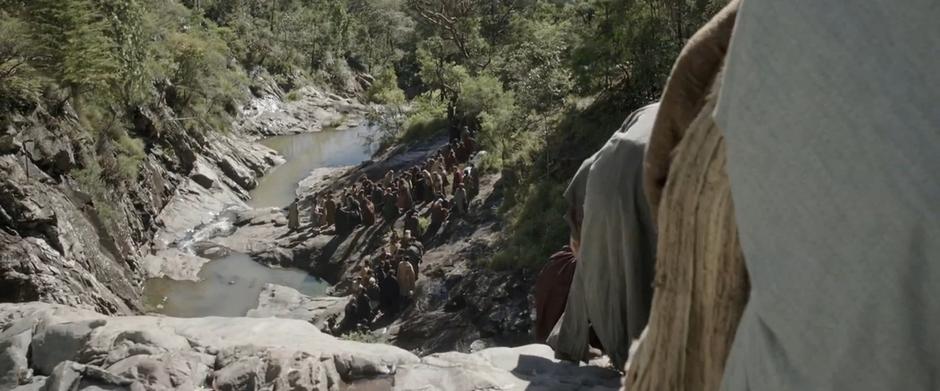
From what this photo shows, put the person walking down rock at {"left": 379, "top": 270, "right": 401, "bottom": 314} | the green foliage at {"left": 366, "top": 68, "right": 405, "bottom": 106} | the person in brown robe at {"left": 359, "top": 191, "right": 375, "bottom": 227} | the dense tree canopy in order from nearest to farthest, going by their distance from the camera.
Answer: the person walking down rock at {"left": 379, "top": 270, "right": 401, "bottom": 314} → the dense tree canopy → the person in brown robe at {"left": 359, "top": 191, "right": 375, "bottom": 227} → the green foliage at {"left": 366, "top": 68, "right": 405, "bottom": 106}

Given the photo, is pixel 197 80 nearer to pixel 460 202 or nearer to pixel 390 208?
pixel 390 208

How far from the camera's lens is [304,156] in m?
29.2

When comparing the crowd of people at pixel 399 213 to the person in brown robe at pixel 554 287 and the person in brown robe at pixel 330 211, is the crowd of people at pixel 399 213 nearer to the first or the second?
the person in brown robe at pixel 330 211

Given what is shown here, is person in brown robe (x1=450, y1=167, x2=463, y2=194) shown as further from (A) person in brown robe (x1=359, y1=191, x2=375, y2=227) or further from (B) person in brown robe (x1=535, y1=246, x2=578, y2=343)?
(B) person in brown robe (x1=535, y1=246, x2=578, y2=343)

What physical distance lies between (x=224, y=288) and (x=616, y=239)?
13.8m

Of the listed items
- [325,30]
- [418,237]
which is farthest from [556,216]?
[325,30]

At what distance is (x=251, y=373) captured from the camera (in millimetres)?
4211

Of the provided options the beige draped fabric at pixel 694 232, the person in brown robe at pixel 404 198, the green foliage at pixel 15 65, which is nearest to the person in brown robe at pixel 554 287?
the beige draped fabric at pixel 694 232

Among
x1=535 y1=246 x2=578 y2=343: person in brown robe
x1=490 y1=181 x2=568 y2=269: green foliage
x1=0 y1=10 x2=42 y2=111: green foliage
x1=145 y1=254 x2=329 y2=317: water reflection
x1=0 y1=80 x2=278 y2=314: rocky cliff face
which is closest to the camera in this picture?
x1=535 y1=246 x2=578 y2=343: person in brown robe

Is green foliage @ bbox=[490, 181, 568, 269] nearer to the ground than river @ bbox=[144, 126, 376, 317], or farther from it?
farther from it

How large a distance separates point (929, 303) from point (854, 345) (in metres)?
0.09

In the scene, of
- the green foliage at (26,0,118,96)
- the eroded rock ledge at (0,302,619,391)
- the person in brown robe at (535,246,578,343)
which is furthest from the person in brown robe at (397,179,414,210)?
the person in brown robe at (535,246,578,343)

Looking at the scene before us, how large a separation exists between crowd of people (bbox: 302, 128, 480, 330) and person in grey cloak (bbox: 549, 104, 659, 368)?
9792 mm

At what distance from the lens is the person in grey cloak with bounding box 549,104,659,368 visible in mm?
2576
